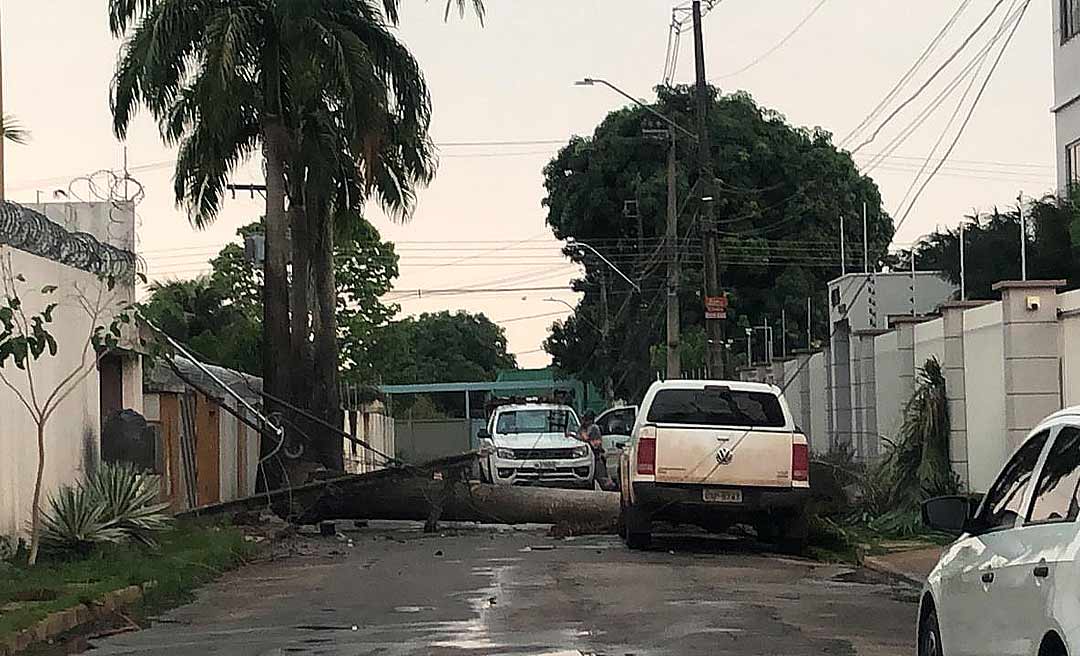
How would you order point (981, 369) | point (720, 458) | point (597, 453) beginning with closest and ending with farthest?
point (720, 458)
point (981, 369)
point (597, 453)

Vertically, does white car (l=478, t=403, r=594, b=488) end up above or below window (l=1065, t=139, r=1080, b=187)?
below

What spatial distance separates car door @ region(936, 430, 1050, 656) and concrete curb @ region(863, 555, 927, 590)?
7639 mm

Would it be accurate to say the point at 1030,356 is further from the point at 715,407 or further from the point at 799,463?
the point at 715,407

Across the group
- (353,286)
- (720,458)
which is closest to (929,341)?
(720,458)

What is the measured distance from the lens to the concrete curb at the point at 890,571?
52.4 ft

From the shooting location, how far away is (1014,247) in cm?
2909

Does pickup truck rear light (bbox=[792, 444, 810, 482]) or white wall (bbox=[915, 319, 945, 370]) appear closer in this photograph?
pickup truck rear light (bbox=[792, 444, 810, 482])

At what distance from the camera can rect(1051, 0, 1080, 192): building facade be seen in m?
32.5

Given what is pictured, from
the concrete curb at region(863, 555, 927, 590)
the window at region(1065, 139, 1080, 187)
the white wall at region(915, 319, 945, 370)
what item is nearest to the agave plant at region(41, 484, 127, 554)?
the concrete curb at region(863, 555, 927, 590)

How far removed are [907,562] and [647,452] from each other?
10.8 feet

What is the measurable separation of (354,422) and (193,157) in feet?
48.4

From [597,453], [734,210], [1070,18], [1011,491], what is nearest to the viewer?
[1011,491]

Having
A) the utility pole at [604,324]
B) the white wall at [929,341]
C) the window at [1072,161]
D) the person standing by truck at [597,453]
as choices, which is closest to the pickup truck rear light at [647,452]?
the white wall at [929,341]

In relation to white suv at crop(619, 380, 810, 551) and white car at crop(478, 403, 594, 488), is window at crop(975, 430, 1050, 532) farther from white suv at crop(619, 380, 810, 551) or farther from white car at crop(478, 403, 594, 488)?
white car at crop(478, 403, 594, 488)
